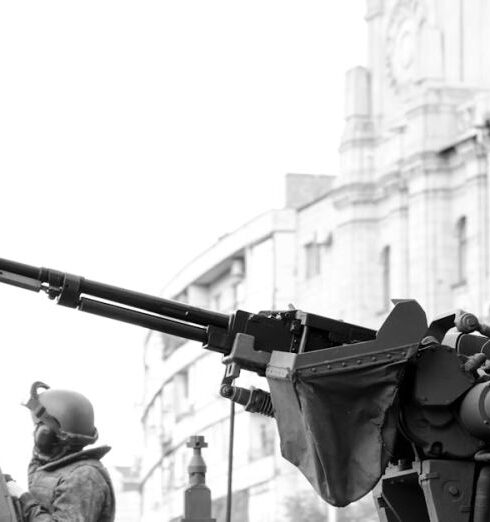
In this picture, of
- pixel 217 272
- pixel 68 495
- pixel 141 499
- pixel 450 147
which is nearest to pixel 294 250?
pixel 217 272

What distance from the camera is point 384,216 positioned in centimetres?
10319

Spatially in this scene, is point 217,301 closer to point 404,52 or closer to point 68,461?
point 404,52

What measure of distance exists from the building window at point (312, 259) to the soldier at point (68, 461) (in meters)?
93.0

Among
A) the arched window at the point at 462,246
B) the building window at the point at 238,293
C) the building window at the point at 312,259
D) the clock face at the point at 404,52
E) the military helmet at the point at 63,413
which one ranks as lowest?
the military helmet at the point at 63,413

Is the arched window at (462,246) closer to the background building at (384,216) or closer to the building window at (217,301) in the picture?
the background building at (384,216)

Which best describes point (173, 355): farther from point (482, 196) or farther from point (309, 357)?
point (309, 357)

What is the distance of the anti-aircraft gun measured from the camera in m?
15.6

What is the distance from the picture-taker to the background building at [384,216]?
96.1m

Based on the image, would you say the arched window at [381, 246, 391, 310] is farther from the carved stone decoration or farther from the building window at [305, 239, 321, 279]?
the building window at [305, 239, 321, 279]

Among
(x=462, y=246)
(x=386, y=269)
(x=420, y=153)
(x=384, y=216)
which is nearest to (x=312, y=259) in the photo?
(x=386, y=269)

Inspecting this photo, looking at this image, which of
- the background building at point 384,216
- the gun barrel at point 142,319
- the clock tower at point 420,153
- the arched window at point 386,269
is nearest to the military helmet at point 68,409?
the gun barrel at point 142,319

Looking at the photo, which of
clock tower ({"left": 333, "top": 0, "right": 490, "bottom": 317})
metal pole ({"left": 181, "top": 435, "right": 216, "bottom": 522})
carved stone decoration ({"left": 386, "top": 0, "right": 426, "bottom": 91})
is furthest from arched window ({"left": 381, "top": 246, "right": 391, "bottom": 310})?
metal pole ({"left": 181, "top": 435, "right": 216, "bottom": 522})

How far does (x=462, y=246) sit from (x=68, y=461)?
80275 millimetres

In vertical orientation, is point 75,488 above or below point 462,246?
below
